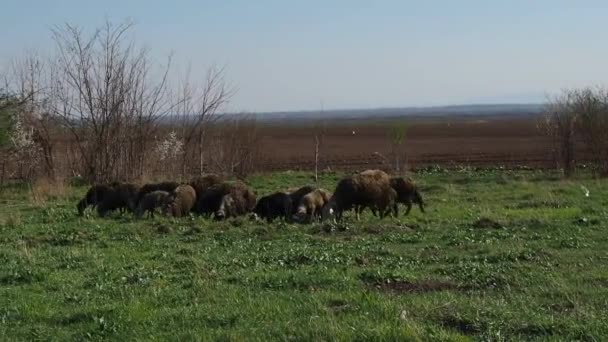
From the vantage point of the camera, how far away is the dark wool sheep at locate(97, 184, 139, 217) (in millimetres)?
19375

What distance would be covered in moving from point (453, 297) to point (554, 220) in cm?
801

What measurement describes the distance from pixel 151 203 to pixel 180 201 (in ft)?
2.34

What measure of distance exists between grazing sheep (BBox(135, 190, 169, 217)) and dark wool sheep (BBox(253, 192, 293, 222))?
7.54ft

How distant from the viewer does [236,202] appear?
18.5 metres

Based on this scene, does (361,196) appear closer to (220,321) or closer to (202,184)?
(202,184)

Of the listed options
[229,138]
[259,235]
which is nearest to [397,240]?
[259,235]

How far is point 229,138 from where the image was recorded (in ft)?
104

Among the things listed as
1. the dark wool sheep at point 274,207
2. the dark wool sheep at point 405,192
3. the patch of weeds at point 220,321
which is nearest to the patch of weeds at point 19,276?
the patch of weeds at point 220,321

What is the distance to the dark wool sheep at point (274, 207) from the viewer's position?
17.8 m

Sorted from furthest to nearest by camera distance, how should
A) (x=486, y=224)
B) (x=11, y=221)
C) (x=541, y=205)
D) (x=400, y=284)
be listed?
(x=541, y=205) < (x=11, y=221) < (x=486, y=224) < (x=400, y=284)

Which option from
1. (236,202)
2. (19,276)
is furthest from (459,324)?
(236,202)

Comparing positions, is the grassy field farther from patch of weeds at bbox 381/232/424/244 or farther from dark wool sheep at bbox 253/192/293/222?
dark wool sheep at bbox 253/192/293/222

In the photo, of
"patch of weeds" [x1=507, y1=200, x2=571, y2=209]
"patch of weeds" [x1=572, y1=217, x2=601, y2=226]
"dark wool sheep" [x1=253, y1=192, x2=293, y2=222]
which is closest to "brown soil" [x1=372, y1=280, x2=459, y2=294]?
"patch of weeds" [x1=572, y1=217, x2=601, y2=226]

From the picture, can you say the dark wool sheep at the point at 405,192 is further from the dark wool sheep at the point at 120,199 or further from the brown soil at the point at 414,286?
the brown soil at the point at 414,286
